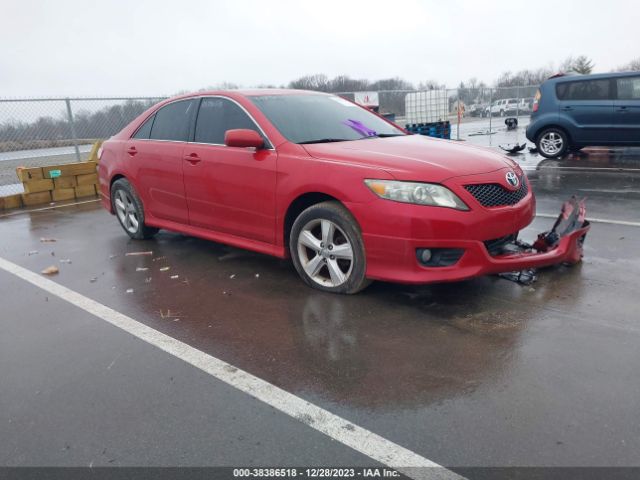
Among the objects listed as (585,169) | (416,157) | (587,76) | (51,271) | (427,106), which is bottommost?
(585,169)

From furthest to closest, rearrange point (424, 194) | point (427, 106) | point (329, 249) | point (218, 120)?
point (427, 106)
point (218, 120)
point (329, 249)
point (424, 194)

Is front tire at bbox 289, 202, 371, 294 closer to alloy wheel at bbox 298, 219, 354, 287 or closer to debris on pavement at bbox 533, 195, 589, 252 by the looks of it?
alloy wheel at bbox 298, 219, 354, 287

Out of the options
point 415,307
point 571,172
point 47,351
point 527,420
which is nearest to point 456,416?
point 527,420

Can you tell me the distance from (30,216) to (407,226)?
6956mm

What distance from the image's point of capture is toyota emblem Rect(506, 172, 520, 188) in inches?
159

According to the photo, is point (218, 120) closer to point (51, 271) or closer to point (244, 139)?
point (244, 139)

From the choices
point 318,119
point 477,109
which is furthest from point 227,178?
point 477,109

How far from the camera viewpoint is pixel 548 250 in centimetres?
421

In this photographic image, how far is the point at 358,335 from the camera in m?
3.51

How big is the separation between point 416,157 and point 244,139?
1398 mm

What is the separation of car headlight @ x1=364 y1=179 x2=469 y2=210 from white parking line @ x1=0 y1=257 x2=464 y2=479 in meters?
1.58

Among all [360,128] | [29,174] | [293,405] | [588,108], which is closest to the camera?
[293,405]

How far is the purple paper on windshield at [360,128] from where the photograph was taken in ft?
15.9

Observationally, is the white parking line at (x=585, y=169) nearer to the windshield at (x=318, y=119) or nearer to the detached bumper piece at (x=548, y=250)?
the detached bumper piece at (x=548, y=250)
